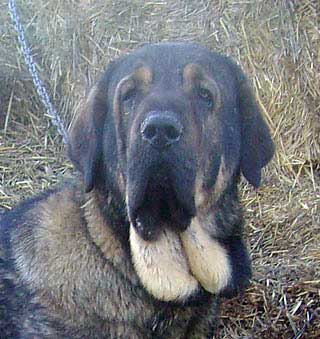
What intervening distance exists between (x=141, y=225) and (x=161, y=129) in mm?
480

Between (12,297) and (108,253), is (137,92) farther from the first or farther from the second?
(12,297)

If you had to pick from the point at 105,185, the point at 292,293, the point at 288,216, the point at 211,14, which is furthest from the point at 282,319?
the point at 211,14

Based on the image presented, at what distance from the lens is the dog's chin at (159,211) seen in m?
3.53

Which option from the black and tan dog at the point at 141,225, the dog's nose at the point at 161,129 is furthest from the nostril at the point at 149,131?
the black and tan dog at the point at 141,225

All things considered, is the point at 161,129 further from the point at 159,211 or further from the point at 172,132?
the point at 159,211

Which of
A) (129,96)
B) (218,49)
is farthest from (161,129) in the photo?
(218,49)

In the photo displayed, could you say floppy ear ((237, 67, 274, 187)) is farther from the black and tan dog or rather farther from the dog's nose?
the dog's nose

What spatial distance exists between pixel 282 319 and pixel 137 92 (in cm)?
199

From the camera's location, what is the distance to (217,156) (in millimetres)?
3727

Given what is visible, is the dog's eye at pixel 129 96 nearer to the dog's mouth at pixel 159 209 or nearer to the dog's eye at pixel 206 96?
the dog's eye at pixel 206 96

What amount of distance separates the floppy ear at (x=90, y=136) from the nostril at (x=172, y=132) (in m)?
0.50

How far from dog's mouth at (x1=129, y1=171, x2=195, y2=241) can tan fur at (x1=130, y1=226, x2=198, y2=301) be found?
44 mm

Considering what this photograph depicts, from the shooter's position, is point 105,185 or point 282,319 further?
point 282,319

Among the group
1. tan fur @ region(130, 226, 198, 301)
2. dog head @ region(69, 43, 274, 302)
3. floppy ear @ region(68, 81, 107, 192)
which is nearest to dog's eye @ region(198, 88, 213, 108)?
dog head @ region(69, 43, 274, 302)
